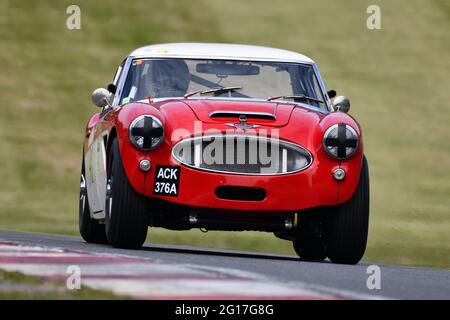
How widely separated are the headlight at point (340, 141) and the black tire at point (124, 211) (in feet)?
4.22

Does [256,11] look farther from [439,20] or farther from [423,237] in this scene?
[423,237]

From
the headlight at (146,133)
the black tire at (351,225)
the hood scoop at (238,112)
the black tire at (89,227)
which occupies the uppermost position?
the hood scoop at (238,112)

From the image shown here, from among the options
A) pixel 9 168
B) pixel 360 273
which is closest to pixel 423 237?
pixel 9 168

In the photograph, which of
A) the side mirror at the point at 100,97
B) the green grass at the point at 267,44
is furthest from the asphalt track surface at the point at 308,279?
→ the green grass at the point at 267,44

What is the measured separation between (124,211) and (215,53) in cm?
208

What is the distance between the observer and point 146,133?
29.1ft

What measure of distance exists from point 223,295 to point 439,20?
3036cm

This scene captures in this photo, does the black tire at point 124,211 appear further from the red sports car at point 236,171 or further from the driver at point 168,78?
the driver at point 168,78

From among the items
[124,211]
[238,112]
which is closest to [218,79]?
[238,112]

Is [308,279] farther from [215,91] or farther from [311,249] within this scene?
[311,249]

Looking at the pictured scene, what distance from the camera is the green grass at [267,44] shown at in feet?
74.7

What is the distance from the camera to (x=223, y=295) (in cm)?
573

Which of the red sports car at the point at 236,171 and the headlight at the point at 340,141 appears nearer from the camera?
the red sports car at the point at 236,171
